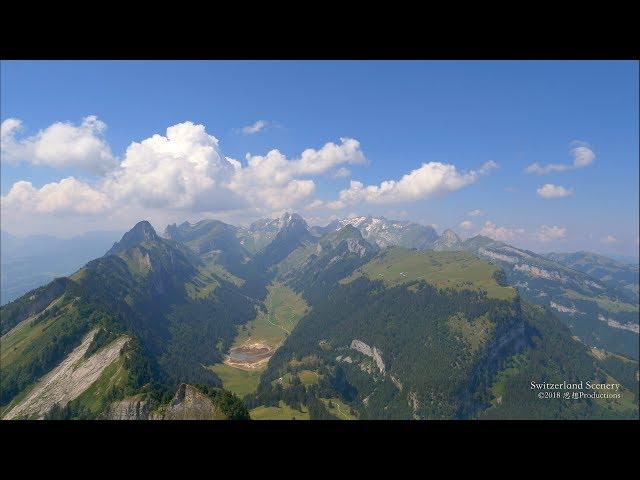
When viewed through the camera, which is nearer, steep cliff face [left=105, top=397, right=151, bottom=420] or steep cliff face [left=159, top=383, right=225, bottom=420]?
steep cliff face [left=159, top=383, right=225, bottom=420]

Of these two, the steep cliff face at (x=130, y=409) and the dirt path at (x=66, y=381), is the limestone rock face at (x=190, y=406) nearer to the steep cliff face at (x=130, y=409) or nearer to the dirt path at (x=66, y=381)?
the steep cliff face at (x=130, y=409)

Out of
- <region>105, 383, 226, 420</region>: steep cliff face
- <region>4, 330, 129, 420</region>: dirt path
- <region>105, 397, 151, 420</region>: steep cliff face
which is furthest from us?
<region>4, 330, 129, 420</region>: dirt path

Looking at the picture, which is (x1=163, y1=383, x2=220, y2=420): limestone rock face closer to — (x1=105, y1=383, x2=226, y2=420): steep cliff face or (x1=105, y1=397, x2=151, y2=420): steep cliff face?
(x1=105, y1=383, x2=226, y2=420): steep cliff face

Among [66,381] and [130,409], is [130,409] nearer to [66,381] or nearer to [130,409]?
[130,409]

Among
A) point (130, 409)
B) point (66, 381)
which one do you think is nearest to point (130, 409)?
point (130, 409)

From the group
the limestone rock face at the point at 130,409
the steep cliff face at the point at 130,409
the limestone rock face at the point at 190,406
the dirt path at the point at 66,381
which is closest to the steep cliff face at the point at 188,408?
the limestone rock face at the point at 190,406

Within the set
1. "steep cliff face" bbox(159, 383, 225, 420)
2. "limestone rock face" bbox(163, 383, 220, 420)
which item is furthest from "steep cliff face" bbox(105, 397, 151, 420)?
"limestone rock face" bbox(163, 383, 220, 420)

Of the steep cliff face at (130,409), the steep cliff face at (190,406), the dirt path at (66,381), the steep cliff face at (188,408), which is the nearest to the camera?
the steep cliff face at (188,408)
